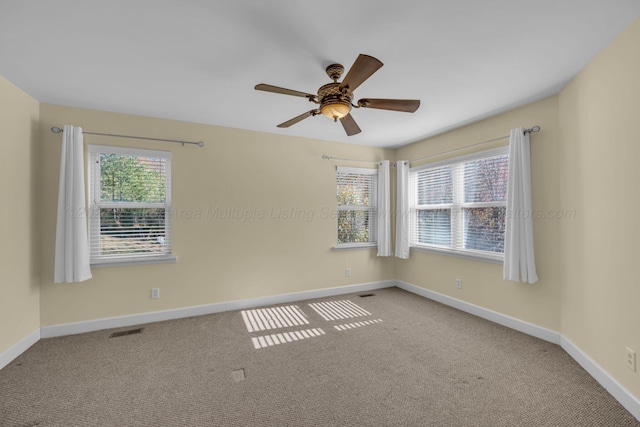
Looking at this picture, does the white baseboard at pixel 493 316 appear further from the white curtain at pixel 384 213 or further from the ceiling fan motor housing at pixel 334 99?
the ceiling fan motor housing at pixel 334 99

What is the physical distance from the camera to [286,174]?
4145 mm

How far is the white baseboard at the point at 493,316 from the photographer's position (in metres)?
2.89

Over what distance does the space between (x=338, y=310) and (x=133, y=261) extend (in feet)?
8.49

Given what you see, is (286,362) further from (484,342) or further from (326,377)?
(484,342)

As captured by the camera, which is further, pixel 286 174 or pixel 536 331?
pixel 286 174

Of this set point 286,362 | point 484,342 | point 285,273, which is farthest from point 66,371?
point 484,342

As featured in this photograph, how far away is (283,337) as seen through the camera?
→ 2998 mm

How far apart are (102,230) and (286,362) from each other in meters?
2.56

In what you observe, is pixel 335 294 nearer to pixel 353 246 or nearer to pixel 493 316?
pixel 353 246

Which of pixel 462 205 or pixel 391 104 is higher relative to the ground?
pixel 391 104

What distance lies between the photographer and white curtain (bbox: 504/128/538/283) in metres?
2.91

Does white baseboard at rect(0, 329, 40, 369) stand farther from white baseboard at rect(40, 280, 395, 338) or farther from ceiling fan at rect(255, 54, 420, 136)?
ceiling fan at rect(255, 54, 420, 136)

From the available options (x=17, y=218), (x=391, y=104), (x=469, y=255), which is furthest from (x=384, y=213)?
(x=17, y=218)

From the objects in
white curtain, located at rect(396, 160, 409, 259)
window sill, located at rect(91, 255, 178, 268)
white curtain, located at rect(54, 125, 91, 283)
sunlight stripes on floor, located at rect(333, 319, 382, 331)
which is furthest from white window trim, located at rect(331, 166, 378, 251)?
white curtain, located at rect(54, 125, 91, 283)
